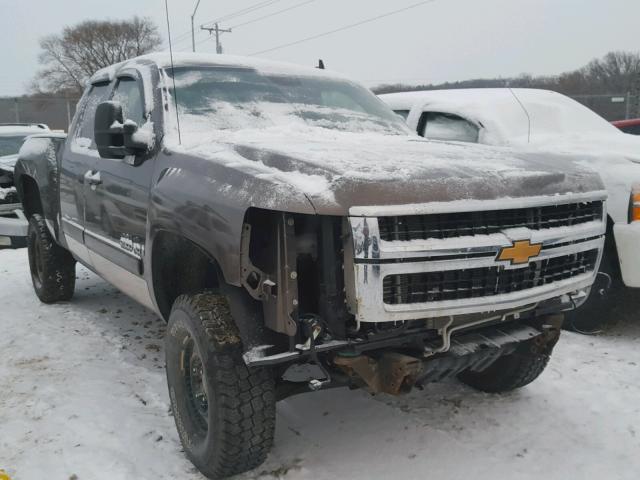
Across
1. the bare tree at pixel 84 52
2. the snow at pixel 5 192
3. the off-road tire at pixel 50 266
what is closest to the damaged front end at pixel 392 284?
the off-road tire at pixel 50 266

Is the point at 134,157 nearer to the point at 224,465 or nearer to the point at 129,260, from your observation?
the point at 129,260

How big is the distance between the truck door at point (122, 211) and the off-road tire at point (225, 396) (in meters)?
0.69

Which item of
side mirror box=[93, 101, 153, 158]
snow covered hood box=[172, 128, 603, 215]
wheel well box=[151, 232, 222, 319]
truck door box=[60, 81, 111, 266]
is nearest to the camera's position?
snow covered hood box=[172, 128, 603, 215]

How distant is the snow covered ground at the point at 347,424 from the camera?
2854 millimetres

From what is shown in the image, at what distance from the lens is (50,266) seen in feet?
17.6

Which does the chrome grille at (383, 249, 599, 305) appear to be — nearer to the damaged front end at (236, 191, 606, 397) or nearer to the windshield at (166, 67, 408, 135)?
the damaged front end at (236, 191, 606, 397)

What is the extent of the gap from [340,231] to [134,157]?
156cm

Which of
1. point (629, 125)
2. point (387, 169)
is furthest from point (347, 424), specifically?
point (629, 125)

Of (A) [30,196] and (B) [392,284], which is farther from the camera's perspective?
(A) [30,196]

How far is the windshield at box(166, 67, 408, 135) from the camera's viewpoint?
3523mm

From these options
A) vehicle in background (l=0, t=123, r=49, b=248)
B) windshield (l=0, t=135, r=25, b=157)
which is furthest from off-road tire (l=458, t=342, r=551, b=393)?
windshield (l=0, t=135, r=25, b=157)

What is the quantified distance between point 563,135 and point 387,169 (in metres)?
3.73

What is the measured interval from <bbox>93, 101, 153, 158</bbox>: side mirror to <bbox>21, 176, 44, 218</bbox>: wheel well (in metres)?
2.78

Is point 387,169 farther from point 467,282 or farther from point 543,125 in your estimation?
point 543,125
